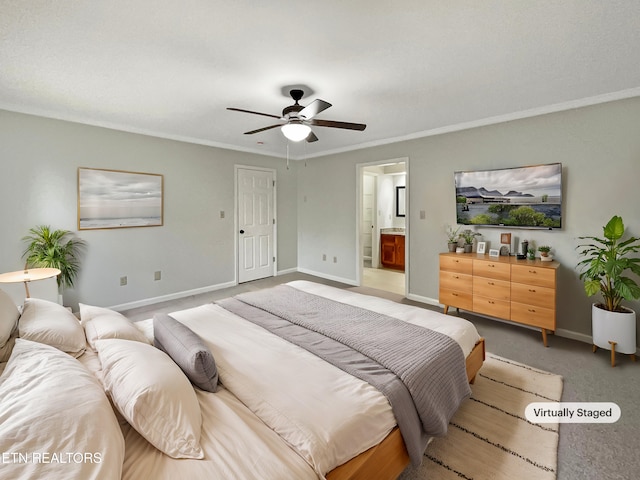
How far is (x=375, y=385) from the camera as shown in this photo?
1530 millimetres

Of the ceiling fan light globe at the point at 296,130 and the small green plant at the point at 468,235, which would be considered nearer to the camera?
the ceiling fan light globe at the point at 296,130

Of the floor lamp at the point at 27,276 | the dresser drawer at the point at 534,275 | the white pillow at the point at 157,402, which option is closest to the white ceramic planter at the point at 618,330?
the dresser drawer at the point at 534,275

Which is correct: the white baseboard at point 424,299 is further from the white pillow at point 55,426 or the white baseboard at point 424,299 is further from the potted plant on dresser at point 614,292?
the white pillow at point 55,426

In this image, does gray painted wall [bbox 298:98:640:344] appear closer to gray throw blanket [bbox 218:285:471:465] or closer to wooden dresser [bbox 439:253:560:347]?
wooden dresser [bbox 439:253:560:347]

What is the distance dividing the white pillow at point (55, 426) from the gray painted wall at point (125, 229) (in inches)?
129

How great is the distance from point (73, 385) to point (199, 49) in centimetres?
214

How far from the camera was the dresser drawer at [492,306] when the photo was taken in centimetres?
337

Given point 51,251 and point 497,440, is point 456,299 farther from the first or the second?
point 51,251

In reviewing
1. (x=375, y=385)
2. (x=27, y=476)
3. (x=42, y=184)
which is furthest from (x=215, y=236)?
(x=27, y=476)

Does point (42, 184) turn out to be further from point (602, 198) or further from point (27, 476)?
point (602, 198)

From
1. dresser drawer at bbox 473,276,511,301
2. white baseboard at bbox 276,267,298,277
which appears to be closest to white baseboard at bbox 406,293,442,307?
dresser drawer at bbox 473,276,511,301

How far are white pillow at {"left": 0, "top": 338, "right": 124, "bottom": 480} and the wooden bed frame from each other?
0.76 metres

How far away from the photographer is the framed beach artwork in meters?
3.89

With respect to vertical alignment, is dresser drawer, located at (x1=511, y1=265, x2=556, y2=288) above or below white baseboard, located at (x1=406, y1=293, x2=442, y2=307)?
above
